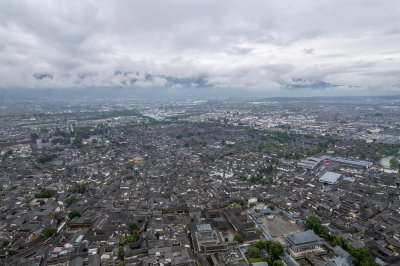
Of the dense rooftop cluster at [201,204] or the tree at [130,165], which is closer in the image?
the dense rooftop cluster at [201,204]

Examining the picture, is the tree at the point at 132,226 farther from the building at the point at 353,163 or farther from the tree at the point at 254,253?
the building at the point at 353,163

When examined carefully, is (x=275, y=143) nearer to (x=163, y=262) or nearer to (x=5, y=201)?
(x=163, y=262)

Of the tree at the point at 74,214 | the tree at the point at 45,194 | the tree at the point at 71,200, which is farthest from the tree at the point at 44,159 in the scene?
the tree at the point at 74,214

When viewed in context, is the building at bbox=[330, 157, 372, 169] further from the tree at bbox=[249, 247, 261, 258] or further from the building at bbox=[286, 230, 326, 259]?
the tree at bbox=[249, 247, 261, 258]

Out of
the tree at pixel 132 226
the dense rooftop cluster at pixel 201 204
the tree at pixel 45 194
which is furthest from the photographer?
the tree at pixel 45 194

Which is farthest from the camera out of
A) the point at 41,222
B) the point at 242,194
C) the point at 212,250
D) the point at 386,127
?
the point at 386,127

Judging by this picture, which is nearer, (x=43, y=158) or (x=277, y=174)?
(x=277, y=174)

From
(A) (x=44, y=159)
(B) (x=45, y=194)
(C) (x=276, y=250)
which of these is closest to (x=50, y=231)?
(B) (x=45, y=194)

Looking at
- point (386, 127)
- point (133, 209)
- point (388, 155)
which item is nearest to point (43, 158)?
point (133, 209)
